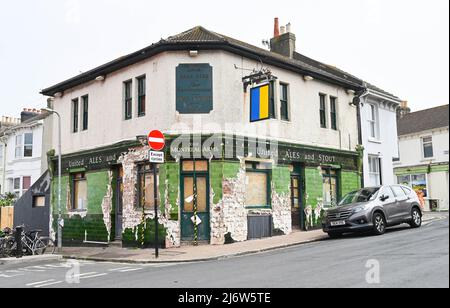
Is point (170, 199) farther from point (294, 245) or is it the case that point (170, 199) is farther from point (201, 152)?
point (294, 245)

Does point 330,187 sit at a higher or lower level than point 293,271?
higher

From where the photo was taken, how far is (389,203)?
15.2m

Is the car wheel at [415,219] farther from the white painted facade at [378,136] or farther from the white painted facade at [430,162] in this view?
the white painted facade at [430,162]

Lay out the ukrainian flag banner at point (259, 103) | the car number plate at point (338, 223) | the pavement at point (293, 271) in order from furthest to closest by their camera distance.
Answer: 1. the ukrainian flag banner at point (259, 103)
2. the car number plate at point (338, 223)
3. the pavement at point (293, 271)

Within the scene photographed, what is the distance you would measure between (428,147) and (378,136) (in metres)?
14.8

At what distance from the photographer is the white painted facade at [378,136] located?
2336cm

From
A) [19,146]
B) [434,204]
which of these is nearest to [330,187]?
[434,204]

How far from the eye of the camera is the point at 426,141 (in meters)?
36.8

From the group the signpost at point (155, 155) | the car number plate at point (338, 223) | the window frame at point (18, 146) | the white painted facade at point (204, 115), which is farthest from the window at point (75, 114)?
the window frame at point (18, 146)

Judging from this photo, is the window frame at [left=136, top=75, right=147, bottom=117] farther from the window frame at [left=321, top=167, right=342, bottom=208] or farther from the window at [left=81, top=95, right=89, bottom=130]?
the window frame at [left=321, top=167, right=342, bottom=208]

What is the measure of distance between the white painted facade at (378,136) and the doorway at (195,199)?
10465 millimetres

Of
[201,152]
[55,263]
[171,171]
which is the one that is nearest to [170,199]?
[171,171]

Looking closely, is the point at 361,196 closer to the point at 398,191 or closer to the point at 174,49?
the point at 398,191

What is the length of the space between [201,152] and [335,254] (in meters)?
6.80
